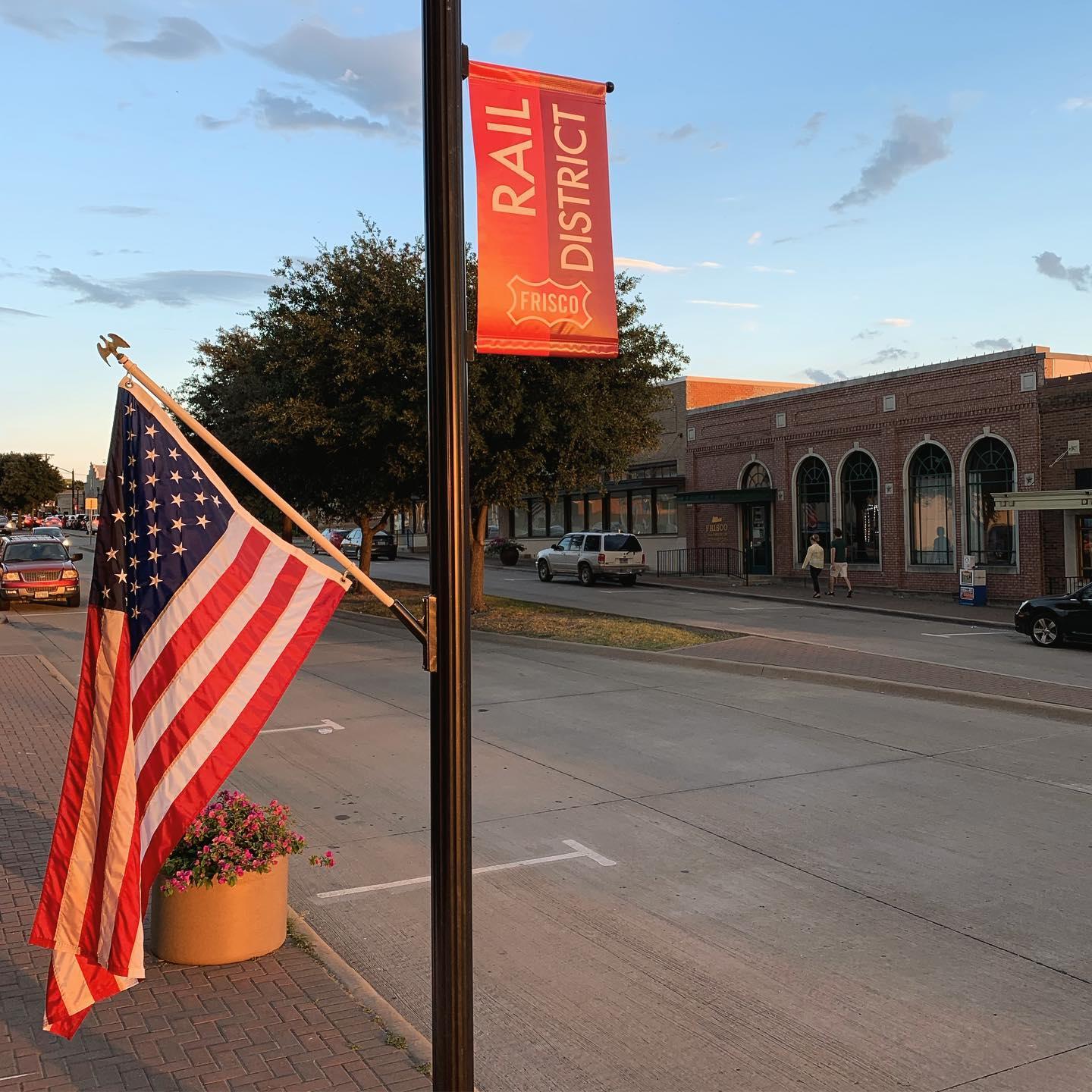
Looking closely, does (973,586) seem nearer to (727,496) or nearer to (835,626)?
(835,626)

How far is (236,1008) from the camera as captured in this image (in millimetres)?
4844

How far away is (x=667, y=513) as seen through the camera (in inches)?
1724

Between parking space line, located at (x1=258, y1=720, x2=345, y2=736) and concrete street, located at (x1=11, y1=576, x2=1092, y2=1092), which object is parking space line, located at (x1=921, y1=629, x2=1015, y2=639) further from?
parking space line, located at (x1=258, y1=720, x2=345, y2=736)

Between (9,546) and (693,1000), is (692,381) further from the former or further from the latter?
(693,1000)

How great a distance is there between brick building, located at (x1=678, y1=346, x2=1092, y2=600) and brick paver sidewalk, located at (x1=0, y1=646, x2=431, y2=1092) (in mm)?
23102

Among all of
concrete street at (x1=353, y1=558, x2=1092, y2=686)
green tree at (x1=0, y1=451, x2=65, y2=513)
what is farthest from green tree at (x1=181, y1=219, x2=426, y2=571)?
green tree at (x1=0, y1=451, x2=65, y2=513)

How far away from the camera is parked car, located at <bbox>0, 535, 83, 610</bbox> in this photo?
26.9m

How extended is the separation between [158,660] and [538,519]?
49960 mm

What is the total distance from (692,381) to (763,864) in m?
36.6

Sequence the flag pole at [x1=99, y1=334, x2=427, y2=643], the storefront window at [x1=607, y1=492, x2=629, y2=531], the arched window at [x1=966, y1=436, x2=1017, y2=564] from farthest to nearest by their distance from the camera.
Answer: the storefront window at [x1=607, y1=492, x2=629, y2=531]
the arched window at [x1=966, y1=436, x2=1017, y2=564]
the flag pole at [x1=99, y1=334, x2=427, y2=643]

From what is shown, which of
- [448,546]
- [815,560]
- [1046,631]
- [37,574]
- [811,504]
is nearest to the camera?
[448,546]

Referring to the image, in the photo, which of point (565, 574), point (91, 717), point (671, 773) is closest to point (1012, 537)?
point (565, 574)

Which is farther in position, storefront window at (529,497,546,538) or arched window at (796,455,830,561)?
storefront window at (529,497,546,538)

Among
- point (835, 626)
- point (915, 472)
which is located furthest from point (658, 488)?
point (835, 626)
